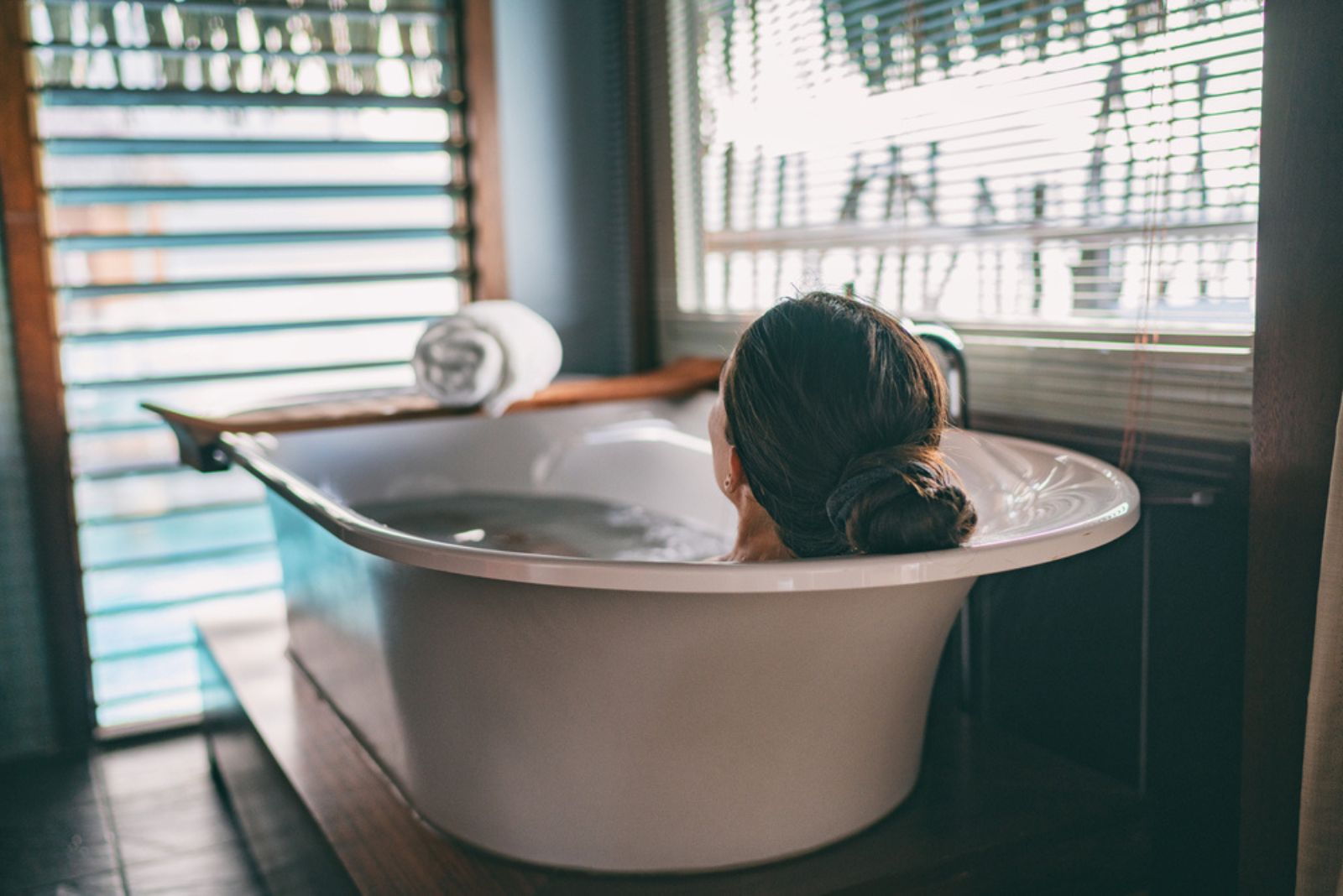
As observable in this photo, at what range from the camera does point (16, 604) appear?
8.96ft

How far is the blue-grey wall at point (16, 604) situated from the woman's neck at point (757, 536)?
6.47 feet

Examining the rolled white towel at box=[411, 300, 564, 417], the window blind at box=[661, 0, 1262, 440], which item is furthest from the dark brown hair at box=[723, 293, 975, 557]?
the rolled white towel at box=[411, 300, 564, 417]

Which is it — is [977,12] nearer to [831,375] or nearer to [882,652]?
[831,375]

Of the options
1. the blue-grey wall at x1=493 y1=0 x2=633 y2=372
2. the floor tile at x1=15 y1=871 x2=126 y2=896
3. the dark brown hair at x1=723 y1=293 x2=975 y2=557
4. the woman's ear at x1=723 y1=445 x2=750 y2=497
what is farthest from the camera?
the blue-grey wall at x1=493 y1=0 x2=633 y2=372

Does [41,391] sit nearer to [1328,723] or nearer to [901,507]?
[901,507]

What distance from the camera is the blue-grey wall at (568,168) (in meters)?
3.21

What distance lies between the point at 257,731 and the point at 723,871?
103 cm

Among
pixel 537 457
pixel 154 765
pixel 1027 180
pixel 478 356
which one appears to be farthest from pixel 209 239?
pixel 1027 180

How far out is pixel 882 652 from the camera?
143 centimetres

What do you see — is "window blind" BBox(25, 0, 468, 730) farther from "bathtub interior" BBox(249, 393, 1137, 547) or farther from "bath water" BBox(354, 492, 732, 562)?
"bath water" BBox(354, 492, 732, 562)

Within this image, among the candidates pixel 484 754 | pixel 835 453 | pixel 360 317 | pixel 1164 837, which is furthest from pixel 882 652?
pixel 360 317

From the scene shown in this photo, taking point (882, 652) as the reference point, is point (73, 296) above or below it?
above

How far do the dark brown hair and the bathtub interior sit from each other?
1.03 m

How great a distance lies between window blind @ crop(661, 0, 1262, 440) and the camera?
1659 mm
